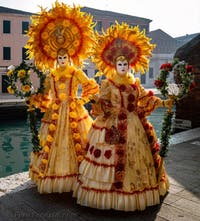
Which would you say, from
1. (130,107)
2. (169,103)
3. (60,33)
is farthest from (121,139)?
(60,33)

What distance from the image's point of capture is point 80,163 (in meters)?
4.85

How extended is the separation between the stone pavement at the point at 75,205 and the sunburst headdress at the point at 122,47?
2202 millimetres

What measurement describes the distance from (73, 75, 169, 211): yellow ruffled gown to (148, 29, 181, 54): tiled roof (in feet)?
131

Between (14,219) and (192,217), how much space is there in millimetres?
2445

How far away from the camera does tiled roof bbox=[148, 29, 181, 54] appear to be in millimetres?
43537

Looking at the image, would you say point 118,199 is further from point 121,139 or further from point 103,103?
point 103,103

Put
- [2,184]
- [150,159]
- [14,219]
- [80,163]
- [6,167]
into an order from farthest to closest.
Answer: [6,167] → [2,184] → [80,163] → [150,159] → [14,219]

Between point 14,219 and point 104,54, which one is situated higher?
point 104,54

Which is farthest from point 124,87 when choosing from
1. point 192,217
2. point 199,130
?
point 199,130

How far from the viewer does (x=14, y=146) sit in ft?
42.5

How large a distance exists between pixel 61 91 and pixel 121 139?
1.48m

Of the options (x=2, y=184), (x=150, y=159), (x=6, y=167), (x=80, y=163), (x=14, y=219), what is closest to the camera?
(x=14, y=219)

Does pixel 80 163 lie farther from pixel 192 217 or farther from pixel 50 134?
pixel 192 217

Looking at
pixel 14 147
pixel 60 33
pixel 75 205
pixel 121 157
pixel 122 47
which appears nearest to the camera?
pixel 121 157
